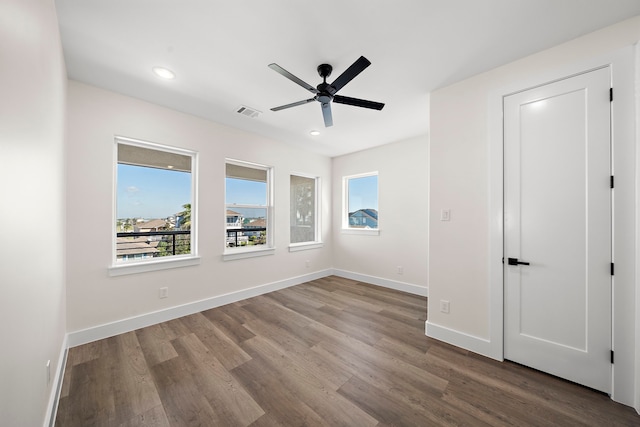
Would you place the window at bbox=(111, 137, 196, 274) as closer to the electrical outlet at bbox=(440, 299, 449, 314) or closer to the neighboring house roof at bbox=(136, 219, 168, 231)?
the neighboring house roof at bbox=(136, 219, 168, 231)

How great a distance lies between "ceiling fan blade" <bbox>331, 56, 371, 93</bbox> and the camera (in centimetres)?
170

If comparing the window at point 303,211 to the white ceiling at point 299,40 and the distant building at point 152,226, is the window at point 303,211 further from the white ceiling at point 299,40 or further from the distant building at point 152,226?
the white ceiling at point 299,40

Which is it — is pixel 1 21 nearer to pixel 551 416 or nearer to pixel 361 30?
pixel 361 30

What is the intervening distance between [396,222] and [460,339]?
2.22 meters

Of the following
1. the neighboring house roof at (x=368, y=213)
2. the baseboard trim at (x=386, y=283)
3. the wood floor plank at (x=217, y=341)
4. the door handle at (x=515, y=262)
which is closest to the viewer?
the door handle at (x=515, y=262)

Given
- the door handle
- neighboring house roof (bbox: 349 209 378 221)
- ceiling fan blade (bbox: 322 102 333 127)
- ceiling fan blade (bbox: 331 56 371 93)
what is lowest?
the door handle

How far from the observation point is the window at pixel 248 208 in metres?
3.72

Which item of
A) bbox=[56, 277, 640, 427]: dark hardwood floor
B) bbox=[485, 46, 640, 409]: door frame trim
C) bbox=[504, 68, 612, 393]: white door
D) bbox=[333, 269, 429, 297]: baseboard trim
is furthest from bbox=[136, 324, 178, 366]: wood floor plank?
bbox=[485, 46, 640, 409]: door frame trim

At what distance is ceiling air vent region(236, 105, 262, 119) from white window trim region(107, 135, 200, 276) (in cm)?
85

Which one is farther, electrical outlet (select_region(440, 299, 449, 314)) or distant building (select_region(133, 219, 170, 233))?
distant building (select_region(133, 219, 170, 233))

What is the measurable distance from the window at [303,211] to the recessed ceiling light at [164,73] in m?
2.60

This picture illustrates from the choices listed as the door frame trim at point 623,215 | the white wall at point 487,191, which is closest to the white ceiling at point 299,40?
the white wall at point 487,191

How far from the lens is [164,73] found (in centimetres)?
225

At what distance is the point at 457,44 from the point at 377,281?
371 cm
